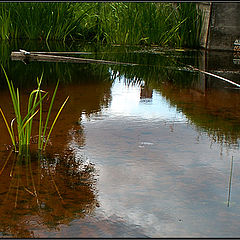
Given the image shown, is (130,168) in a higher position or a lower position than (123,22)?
lower

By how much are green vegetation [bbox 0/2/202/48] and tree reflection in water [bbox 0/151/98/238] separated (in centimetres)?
603

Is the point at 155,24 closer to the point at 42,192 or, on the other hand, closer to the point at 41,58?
the point at 41,58

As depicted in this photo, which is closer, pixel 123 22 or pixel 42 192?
pixel 42 192

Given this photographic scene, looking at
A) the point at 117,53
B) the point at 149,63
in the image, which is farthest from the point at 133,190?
the point at 117,53

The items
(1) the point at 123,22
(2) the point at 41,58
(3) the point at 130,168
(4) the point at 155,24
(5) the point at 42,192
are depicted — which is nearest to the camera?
(5) the point at 42,192

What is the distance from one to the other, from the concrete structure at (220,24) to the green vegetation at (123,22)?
0.94ft

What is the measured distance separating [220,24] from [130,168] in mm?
5985

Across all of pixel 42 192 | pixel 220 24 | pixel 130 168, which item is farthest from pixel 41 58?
pixel 42 192

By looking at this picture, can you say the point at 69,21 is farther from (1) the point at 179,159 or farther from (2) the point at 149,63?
(1) the point at 179,159

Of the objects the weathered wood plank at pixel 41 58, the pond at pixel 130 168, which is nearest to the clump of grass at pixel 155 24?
the weathered wood plank at pixel 41 58

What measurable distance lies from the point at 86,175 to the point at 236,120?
1.43 meters

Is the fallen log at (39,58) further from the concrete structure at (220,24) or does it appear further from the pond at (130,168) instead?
the concrete structure at (220,24)

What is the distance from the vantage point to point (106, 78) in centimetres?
484

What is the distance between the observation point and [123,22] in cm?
830
